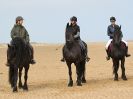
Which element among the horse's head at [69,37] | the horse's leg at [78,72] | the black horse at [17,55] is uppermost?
the horse's head at [69,37]

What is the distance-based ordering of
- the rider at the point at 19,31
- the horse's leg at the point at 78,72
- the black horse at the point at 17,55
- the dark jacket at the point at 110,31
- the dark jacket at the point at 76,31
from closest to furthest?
the black horse at the point at 17,55, the rider at the point at 19,31, the dark jacket at the point at 76,31, the horse's leg at the point at 78,72, the dark jacket at the point at 110,31

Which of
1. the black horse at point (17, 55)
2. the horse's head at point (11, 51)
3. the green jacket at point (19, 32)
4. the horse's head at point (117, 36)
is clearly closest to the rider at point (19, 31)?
the green jacket at point (19, 32)

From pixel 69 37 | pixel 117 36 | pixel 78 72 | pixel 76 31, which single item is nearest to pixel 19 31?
pixel 69 37

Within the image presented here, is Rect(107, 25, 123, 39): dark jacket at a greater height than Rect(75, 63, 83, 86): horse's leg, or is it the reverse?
Rect(107, 25, 123, 39): dark jacket

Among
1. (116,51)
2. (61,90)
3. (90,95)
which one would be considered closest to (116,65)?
(116,51)

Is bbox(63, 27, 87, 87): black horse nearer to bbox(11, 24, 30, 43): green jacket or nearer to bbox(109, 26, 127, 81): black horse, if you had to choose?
bbox(11, 24, 30, 43): green jacket

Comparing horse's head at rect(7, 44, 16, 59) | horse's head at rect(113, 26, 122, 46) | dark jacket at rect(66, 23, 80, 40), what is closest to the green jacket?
horse's head at rect(7, 44, 16, 59)

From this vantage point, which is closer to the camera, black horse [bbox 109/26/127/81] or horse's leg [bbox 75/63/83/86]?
horse's leg [bbox 75/63/83/86]

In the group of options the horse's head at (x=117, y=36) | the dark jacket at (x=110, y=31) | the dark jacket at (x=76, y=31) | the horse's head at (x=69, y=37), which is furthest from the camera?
the dark jacket at (x=110, y=31)

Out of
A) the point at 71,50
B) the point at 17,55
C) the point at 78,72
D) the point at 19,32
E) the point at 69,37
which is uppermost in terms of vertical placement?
the point at 19,32

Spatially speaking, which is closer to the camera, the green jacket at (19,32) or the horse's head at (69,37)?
the green jacket at (19,32)

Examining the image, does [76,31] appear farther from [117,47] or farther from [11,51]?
[11,51]

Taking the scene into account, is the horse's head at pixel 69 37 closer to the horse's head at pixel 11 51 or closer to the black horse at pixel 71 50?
the black horse at pixel 71 50

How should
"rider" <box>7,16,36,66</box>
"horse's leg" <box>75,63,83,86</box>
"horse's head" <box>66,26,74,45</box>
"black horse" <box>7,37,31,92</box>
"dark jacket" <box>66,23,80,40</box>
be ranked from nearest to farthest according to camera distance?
"black horse" <box>7,37,31,92</box> < "rider" <box>7,16,36,66</box> < "horse's head" <box>66,26,74,45</box> < "dark jacket" <box>66,23,80,40</box> < "horse's leg" <box>75,63,83,86</box>
